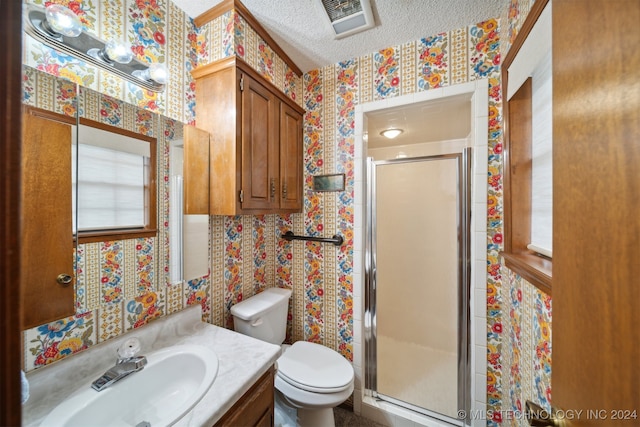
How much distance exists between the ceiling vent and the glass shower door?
0.88 metres

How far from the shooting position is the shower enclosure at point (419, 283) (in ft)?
4.92

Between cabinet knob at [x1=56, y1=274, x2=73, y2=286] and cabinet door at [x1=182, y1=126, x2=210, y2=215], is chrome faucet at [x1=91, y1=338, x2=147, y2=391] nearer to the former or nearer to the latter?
cabinet knob at [x1=56, y1=274, x2=73, y2=286]

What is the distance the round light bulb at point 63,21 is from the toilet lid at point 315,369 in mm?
1700

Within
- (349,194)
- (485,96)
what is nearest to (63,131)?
(349,194)

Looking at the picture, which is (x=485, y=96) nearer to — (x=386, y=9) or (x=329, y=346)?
(x=386, y=9)

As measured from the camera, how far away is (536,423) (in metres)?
0.48

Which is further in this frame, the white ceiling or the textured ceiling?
the white ceiling

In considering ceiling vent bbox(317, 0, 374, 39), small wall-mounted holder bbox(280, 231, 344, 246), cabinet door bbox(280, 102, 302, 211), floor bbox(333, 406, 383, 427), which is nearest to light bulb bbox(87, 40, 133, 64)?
cabinet door bbox(280, 102, 302, 211)

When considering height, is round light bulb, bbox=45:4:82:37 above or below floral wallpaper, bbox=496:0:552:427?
above

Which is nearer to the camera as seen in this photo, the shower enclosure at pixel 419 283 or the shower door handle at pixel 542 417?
the shower door handle at pixel 542 417

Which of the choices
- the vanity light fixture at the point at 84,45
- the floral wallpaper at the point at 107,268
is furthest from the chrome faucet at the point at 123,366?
the vanity light fixture at the point at 84,45

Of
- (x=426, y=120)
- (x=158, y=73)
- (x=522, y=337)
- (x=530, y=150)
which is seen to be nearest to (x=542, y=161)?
(x=530, y=150)

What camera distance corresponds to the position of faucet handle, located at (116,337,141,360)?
832 mm

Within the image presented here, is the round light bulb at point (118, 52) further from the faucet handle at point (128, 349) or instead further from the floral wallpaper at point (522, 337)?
the floral wallpaper at point (522, 337)
